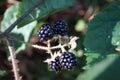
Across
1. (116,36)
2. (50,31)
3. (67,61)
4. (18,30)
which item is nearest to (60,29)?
(50,31)

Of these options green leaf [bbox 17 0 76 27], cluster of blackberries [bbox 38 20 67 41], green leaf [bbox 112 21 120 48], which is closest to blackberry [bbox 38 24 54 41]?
cluster of blackberries [bbox 38 20 67 41]

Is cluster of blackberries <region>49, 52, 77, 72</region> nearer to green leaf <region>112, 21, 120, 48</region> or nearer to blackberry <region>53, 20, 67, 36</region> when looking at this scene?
blackberry <region>53, 20, 67, 36</region>

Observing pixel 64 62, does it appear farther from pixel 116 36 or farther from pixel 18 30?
pixel 18 30

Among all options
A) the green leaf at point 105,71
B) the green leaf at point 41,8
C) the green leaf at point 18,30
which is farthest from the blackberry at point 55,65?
the green leaf at point 105,71

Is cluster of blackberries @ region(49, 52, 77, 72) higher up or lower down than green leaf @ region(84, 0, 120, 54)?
lower down

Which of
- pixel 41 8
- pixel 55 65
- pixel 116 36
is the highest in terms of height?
pixel 41 8

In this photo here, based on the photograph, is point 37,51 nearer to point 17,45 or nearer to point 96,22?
point 17,45

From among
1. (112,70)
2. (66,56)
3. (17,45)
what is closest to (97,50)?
(66,56)
